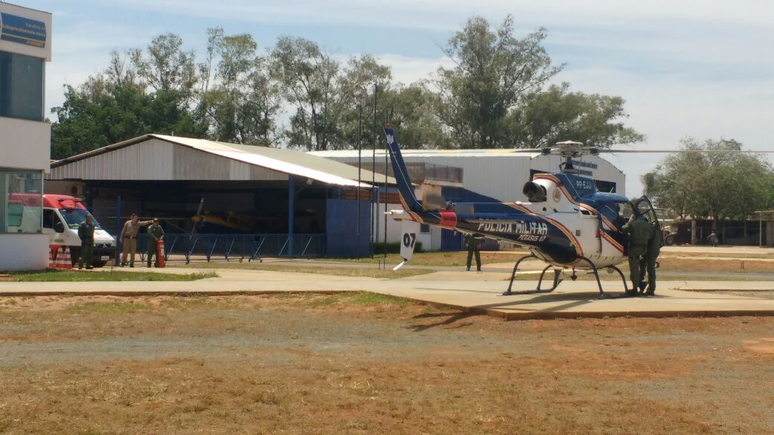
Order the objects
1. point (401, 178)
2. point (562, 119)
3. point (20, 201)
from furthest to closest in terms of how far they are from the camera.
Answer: point (562, 119) < point (20, 201) < point (401, 178)

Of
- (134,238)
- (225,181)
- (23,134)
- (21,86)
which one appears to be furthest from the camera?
(225,181)

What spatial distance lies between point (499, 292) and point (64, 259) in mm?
16246

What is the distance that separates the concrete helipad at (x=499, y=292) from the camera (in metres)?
18.4

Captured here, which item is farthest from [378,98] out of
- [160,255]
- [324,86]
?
[160,255]

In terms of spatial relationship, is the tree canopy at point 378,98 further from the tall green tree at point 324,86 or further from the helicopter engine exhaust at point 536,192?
the helicopter engine exhaust at point 536,192

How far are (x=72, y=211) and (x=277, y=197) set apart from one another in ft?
83.2

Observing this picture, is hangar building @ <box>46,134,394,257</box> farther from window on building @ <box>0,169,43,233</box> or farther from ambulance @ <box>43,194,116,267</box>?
window on building @ <box>0,169,43,233</box>

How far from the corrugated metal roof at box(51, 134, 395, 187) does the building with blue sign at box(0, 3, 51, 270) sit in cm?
1580

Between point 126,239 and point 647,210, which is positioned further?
point 126,239

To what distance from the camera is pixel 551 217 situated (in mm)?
21234

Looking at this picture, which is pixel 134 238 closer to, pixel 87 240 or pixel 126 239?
pixel 126 239

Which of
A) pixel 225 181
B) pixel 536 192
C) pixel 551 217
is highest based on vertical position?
pixel 225 181

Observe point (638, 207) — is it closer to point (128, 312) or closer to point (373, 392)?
point (128, 312)

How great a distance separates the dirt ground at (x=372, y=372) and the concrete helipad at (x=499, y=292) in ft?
1.76
